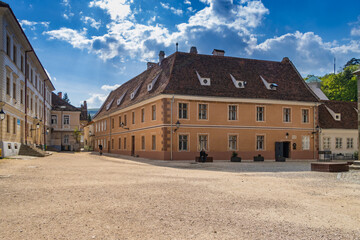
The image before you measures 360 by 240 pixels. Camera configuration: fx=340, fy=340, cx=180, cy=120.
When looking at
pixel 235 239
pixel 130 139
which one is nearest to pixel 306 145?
pixel 130 139

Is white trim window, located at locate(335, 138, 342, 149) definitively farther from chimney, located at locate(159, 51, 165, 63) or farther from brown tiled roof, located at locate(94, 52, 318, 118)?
chimney, located at locate(159, 51, 165, 63)

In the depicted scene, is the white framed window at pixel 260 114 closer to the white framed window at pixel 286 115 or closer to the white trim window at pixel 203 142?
the white framed window at pixel 286 115

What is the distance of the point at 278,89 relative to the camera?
112 ft

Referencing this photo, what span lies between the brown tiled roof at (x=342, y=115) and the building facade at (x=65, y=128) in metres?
38.8

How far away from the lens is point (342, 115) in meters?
38.4

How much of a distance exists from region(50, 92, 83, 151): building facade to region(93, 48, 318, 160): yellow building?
2397 cm

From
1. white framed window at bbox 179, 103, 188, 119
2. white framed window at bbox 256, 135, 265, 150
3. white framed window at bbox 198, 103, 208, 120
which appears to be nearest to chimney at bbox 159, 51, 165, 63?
white framed window at bbox 179, 103, 188, 119

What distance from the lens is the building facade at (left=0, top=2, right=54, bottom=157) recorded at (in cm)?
2353

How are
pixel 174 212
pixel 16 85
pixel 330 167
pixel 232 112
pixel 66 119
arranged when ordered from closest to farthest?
1. pixel 174 212
2. pixel 330 167
3. pixel 16 85
4. pixel 232 112
5. pixel 66 119

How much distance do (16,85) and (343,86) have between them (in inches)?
1875

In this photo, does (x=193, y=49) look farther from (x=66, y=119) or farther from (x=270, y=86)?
(x=66, y=119)

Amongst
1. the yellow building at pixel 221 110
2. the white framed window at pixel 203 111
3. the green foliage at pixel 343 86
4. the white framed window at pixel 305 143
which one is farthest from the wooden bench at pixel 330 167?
the green foliage at pixel 343 86

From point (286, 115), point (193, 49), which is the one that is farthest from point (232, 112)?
point (193, 49)

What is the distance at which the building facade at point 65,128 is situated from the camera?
57312mm
